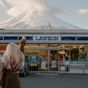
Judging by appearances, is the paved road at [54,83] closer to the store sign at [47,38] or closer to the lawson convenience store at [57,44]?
the lawson convenience store at [57,44]

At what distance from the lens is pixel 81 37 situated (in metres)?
38.8

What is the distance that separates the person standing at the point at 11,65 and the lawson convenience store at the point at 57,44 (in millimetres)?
31345

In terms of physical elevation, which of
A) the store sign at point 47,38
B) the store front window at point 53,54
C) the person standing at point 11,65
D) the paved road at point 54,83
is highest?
the store sign at point 47,38

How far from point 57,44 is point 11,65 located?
105 feet

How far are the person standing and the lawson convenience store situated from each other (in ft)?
103

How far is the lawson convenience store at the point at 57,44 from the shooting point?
127 ft

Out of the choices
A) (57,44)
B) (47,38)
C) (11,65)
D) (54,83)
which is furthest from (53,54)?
(11,65)

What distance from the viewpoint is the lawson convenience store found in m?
38.8

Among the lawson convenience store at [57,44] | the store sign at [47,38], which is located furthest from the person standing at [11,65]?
the store sign at [47,38]

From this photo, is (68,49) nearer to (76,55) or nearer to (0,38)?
(76,55)

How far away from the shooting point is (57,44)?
39.1m

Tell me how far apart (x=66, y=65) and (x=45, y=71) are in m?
2.15

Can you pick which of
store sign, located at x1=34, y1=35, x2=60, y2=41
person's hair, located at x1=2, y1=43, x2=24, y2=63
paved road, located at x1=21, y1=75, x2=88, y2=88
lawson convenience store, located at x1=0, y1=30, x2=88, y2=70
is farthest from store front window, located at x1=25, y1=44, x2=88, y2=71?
person's hair, located at x1=2, y1=43, x2=24, y2=63

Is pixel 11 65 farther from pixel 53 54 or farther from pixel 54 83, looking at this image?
pixel 53 54
